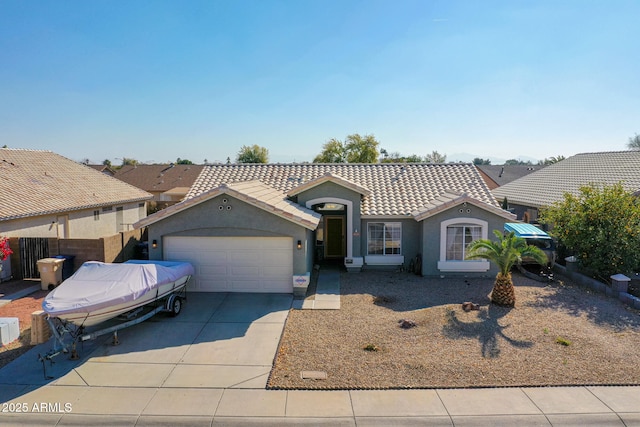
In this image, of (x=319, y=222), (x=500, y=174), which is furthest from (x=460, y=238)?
(x=500, y=174)

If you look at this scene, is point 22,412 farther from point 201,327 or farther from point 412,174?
point 412,174

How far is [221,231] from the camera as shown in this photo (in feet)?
48.2

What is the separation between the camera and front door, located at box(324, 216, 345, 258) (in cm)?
1977

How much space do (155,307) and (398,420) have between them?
8128 mm

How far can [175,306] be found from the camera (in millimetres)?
12547

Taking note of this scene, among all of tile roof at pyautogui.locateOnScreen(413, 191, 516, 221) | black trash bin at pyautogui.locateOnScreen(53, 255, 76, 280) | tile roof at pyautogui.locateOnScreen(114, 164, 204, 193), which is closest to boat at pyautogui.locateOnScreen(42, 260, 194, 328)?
black trash bin at pyautogui.locateOnScreen(53, 255, 76, 280)

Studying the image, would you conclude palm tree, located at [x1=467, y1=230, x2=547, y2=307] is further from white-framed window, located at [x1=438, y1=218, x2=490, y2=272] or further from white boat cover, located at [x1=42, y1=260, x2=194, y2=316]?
white boat cover, located at [x1=42, y1=260, x2=194, y2=316]

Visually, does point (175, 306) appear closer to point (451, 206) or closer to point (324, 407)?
point (324, 407)

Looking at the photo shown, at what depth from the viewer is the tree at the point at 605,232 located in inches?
612

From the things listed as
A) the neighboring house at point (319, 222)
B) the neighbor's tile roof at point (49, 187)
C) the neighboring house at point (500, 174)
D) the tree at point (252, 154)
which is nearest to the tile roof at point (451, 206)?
the neighboring house at point (319, 222)

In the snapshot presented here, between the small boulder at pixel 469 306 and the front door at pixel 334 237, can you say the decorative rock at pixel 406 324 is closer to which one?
the small boulder at pixel 469 306

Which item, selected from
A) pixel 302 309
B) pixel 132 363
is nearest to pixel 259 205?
pixel 302 309

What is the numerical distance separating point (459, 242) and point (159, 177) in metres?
38.7

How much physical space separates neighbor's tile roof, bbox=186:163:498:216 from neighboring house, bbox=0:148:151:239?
6642mm
